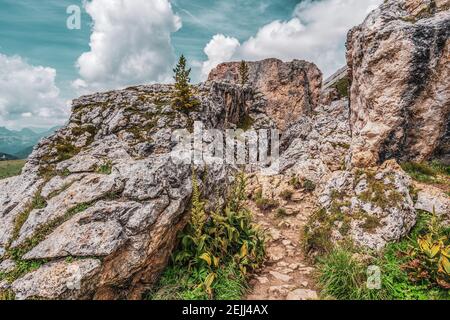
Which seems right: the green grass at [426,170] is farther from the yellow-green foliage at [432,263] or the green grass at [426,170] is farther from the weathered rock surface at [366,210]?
the yellow-green foliage at [432,263]

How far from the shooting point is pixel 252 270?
27.8 ft

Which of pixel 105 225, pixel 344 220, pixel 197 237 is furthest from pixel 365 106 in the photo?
pixel 105 225

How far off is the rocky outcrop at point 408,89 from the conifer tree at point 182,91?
1186cm

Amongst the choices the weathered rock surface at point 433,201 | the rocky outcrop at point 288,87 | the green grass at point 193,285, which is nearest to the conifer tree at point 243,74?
the rocky outcrop at point 288,87

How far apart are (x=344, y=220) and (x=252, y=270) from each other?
3.73m

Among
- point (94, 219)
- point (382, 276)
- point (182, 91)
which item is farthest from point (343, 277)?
point (182, 91)

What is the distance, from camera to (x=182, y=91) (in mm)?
20422

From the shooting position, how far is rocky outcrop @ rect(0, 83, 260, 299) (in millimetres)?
6008

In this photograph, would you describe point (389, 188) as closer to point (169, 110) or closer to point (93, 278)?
point (93, 278)

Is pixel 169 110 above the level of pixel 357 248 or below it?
above

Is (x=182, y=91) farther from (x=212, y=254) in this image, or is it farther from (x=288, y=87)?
(x=288, y=87)

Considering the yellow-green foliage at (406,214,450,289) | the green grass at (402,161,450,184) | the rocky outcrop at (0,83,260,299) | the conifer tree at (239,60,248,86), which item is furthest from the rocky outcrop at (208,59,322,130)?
the yellow-green foliage at (406,214,450,289)

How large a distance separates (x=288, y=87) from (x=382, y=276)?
1733 inches

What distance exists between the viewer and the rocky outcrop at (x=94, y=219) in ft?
19.7
